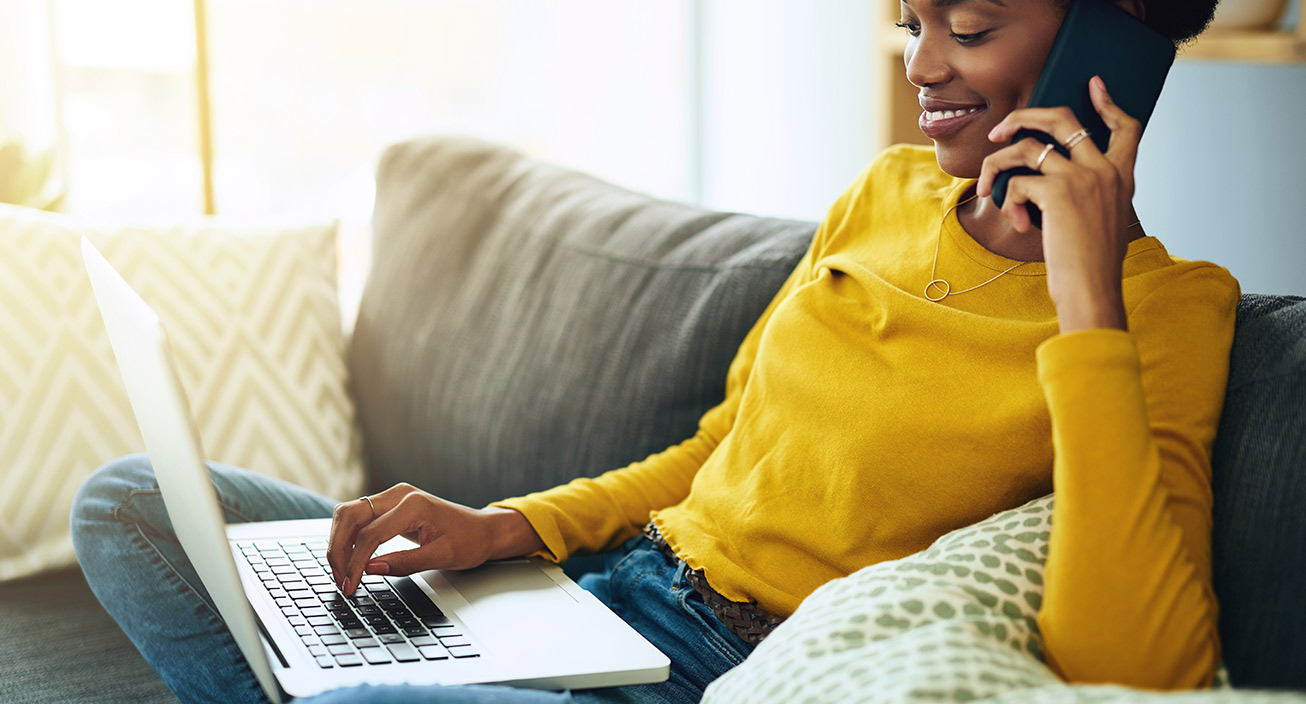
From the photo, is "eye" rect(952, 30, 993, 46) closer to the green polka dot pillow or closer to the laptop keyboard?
the green polka dot pillow

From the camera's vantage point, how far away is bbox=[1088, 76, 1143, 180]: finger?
86 centimetres

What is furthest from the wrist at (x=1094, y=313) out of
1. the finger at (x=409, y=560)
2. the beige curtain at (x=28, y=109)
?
the beige curtain at (x=28, y=109)

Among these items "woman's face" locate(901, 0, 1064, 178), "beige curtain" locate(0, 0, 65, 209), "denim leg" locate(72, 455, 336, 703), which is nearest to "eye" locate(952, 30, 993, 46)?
"woman's face" locate(901, 0, 1064, 178)

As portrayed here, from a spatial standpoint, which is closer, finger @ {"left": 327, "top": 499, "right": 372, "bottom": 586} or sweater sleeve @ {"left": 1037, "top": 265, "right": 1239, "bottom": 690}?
sweater sleeve @ {"left": 1037, "top": 265, "right": 1239, "bottom": 690}

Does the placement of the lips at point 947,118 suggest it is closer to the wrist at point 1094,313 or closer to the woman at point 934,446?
the woman at point 934,446

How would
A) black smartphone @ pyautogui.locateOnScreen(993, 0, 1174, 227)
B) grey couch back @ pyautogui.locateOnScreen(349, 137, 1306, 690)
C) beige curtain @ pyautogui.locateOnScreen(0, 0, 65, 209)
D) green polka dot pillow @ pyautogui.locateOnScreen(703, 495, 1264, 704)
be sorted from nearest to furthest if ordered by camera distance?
green polka dot pillow @ pyautogui.locateOnScreen(703, 495, 1264, 704) → black smartphone @ pyautogui.locateOnScreen(993, 0, 1174, 227) → grey couch back @ pyautogui.locateOnScreen(349, 137, 1306, 690) → beige curtain @ pyautogui.locateOnScreen(0, 0, 65, 209)

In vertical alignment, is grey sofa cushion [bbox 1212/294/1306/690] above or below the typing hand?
above

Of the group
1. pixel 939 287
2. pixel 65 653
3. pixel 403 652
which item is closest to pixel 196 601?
pixel 403 652

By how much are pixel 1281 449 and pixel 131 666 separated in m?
1.20

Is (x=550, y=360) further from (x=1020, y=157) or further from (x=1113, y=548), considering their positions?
(x=1113, y=548)

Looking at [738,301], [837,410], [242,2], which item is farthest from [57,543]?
[242,2]

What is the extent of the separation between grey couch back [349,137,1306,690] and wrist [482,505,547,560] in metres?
0.27

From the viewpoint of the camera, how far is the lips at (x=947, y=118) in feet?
3.27

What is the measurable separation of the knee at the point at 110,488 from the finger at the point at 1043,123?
87 cm
